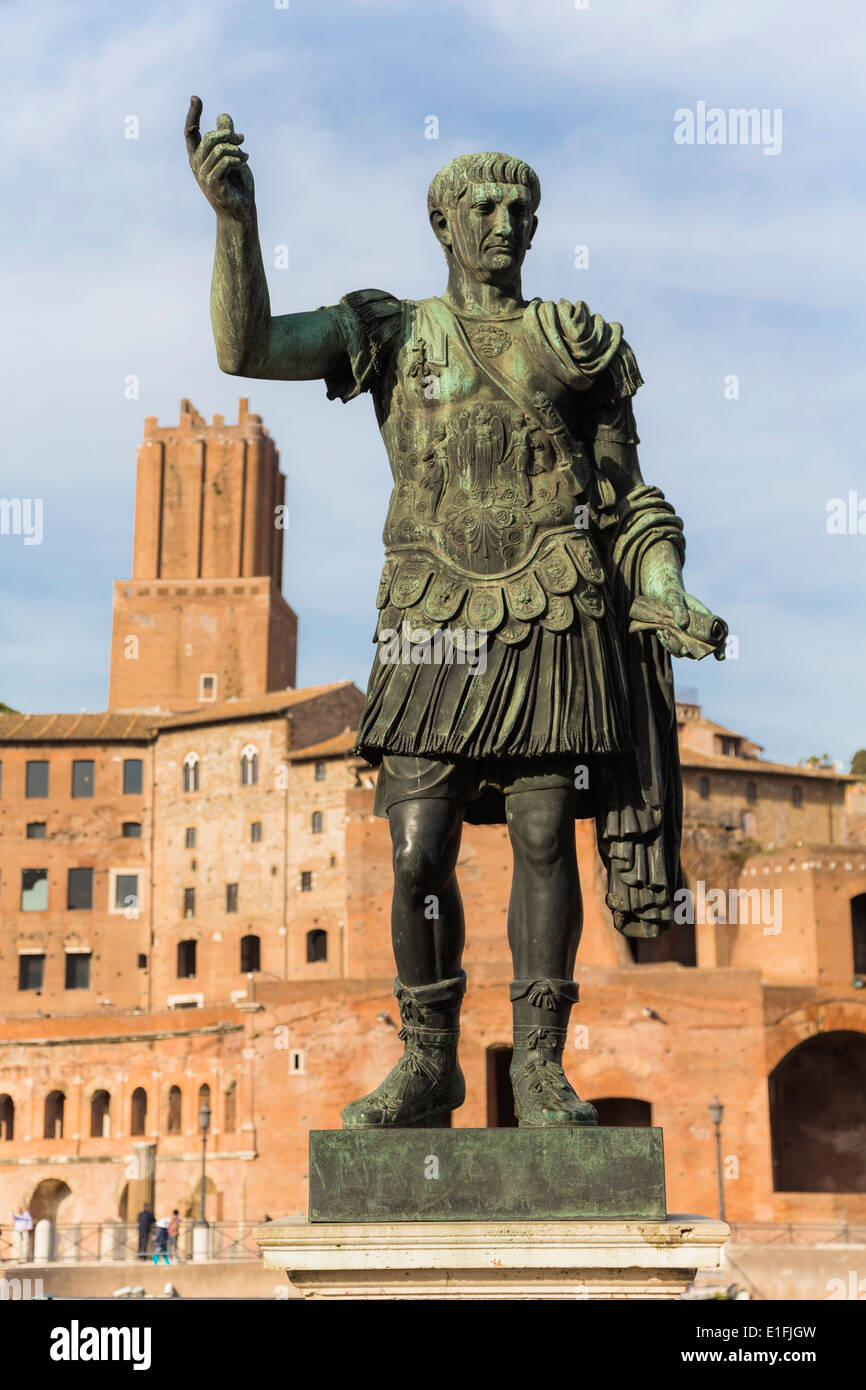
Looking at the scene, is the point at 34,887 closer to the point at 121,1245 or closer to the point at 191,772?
the point at 191,772

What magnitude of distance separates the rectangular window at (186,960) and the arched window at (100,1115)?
9.29 metres

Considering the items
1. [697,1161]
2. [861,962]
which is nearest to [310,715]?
[861,962]

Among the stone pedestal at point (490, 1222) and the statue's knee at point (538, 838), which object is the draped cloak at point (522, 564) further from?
the stone pedestal at point (490, 1222)

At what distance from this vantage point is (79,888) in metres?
61.2

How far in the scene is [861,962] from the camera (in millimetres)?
52188

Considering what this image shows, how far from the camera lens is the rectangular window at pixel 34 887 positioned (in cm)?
6119

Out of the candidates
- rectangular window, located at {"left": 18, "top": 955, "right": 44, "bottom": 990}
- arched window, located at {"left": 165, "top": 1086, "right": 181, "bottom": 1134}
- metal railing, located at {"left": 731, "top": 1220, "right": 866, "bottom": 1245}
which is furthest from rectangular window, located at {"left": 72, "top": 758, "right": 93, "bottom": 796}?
metal railing, located at {"left": 731, "top": 1220, "right": 866, "bottom": 1245}

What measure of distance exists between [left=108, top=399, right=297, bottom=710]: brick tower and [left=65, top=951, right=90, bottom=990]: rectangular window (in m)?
12.8

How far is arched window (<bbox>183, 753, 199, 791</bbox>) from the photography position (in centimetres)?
6069

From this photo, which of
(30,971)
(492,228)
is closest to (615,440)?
(492,228)

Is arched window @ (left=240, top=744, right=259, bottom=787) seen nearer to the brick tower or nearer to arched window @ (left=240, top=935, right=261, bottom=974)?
arched window @ (left=240, top=935, right=261, bottom=974)

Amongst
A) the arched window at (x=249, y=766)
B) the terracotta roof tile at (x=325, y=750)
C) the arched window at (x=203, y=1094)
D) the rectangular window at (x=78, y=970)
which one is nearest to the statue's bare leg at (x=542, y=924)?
the arched window at (x=203, y=1094)

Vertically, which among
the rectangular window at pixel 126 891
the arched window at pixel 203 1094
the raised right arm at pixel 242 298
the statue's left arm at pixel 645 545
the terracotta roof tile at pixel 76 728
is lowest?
the arched window at pixel 203 1094
